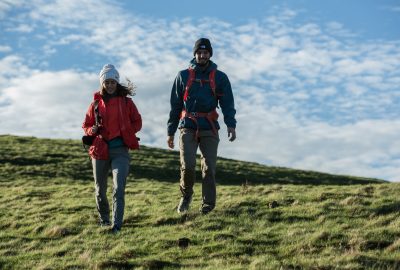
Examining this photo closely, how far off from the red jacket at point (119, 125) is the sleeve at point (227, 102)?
1.77m

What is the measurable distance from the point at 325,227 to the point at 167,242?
10.3 feet

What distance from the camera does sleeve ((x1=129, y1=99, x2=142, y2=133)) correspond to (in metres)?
10.4

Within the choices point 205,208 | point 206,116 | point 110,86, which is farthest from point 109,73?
point 205,208

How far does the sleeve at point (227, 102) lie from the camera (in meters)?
10.9

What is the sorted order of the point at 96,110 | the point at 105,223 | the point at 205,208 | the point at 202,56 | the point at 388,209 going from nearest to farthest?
the point at 96,110 → the point at 202,56 → the point at 105,223 → the point at 205,208 → the point at 388,209

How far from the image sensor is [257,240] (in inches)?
380

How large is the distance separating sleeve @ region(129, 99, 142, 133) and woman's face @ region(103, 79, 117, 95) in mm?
429

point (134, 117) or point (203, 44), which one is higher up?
point (203, 44)

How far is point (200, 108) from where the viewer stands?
10.8m

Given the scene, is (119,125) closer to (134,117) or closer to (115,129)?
(115,129)

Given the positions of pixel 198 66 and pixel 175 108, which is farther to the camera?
pixel 175 108

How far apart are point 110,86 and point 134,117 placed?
772 millimetres

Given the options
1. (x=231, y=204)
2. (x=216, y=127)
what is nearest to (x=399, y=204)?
(x=231, y=204)

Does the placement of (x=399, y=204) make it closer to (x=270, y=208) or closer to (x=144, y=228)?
(x=270, y=208)
